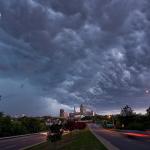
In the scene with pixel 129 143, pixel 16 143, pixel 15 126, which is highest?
pixel 15 126

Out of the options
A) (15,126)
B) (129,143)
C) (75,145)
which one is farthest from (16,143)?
(15,126)

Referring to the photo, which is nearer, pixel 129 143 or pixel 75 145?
pixel 75 145

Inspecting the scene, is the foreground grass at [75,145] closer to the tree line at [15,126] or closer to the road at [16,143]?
the road at [16,143]

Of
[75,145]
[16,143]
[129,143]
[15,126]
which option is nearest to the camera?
[75,145]

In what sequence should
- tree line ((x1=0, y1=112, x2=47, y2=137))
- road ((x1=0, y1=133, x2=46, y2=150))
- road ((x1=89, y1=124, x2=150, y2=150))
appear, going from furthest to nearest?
tree line ((x1=0, y1=112, x2=47, y2=137)), road ((x1=0, y1=133, x2=46, y2=150)), road ((x1=89, y1=124, x2=150, y2=150))

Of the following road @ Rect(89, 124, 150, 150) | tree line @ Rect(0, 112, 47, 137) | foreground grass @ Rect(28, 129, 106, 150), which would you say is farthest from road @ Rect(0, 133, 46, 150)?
tree line @ Rect(0, 112, 47, 137)

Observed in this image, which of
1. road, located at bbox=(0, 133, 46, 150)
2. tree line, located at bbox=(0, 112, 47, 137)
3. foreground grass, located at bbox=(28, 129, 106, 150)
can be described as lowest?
foreground grass, located at bbox=(28, 129, 106, 150)

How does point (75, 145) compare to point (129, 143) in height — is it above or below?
below

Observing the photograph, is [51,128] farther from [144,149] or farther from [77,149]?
[144,149]

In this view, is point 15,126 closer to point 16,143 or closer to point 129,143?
point 16,143

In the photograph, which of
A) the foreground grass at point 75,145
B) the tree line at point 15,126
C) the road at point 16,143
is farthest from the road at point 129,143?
the tree line at point 15,126

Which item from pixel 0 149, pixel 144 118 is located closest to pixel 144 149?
pixel 0 149

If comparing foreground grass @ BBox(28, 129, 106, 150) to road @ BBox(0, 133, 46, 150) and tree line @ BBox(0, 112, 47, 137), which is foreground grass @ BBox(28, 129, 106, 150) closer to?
road @ BBox(0, 133, 46, 150)

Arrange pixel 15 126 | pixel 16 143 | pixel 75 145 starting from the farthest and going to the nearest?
pixel 15 126 < pixel 16 143 < pixel 75 145
